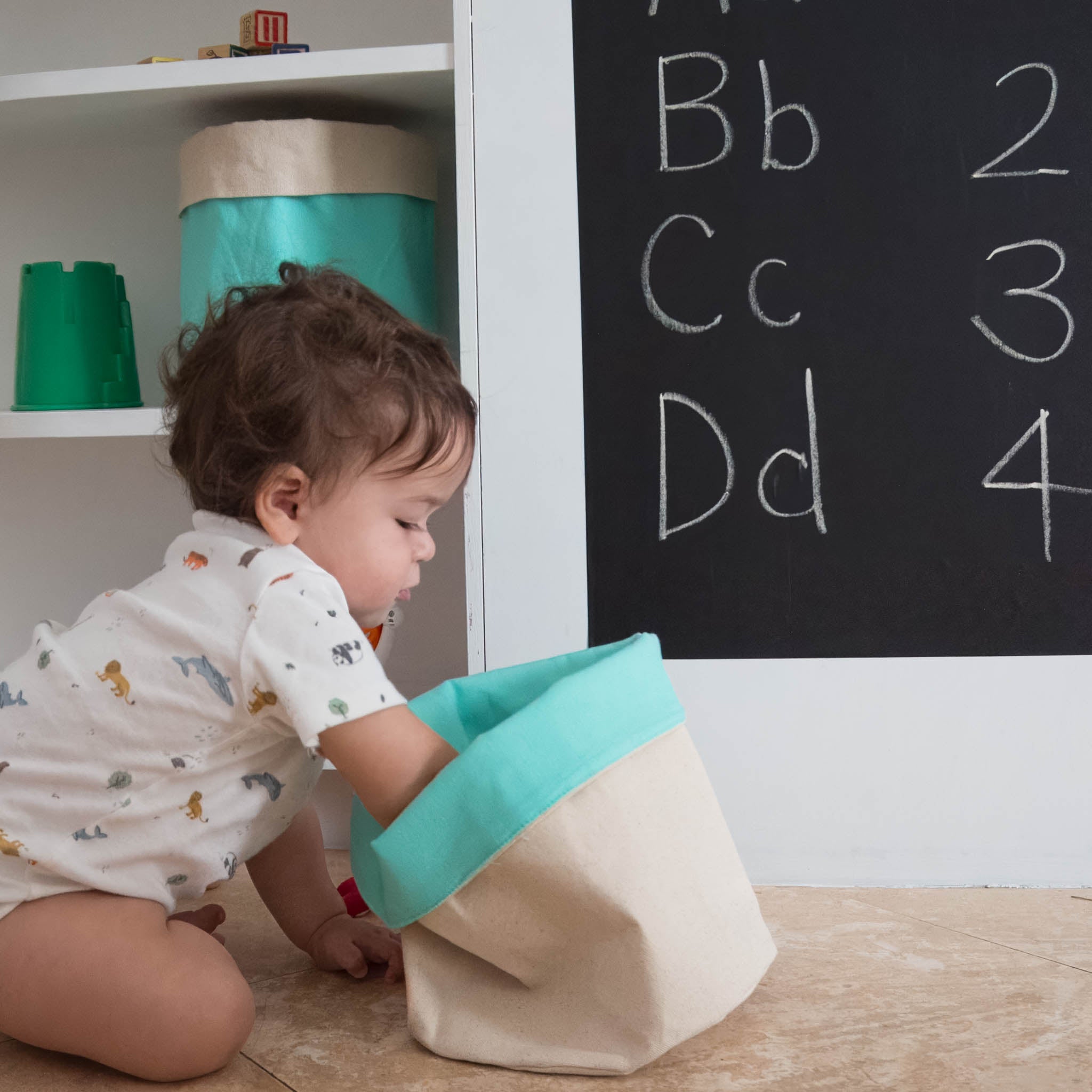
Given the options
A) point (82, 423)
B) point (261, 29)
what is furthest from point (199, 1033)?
point (261, 29)

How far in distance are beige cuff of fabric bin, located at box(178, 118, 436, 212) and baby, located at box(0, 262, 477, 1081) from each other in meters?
0.31

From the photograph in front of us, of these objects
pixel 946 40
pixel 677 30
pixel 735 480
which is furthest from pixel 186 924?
pixel 946 40

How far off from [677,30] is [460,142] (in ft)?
0.75

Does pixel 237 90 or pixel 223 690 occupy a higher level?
pixel 237 90

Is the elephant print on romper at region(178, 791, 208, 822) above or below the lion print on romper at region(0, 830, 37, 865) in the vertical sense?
above

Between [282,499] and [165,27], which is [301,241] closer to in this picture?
[282,499]

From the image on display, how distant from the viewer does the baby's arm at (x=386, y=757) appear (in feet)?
2.21

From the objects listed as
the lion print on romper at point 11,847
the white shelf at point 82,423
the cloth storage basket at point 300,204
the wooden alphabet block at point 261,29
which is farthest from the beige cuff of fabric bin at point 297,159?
the lion print on romper at point 11,847

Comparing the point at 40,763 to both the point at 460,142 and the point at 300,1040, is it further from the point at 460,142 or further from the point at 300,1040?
the point at 460,142

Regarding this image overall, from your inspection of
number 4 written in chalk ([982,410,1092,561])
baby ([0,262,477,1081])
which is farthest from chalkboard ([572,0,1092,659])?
baby ([0,262,477,1081])

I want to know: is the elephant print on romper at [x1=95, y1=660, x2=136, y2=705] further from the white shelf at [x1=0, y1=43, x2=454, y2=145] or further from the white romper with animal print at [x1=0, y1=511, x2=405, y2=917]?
the white shelf at [x1=0, y1=43, x2=454, y2=145]

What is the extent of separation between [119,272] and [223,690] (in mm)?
882

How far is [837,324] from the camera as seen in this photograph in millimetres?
1018

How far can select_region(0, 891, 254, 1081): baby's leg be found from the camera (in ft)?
2.20
